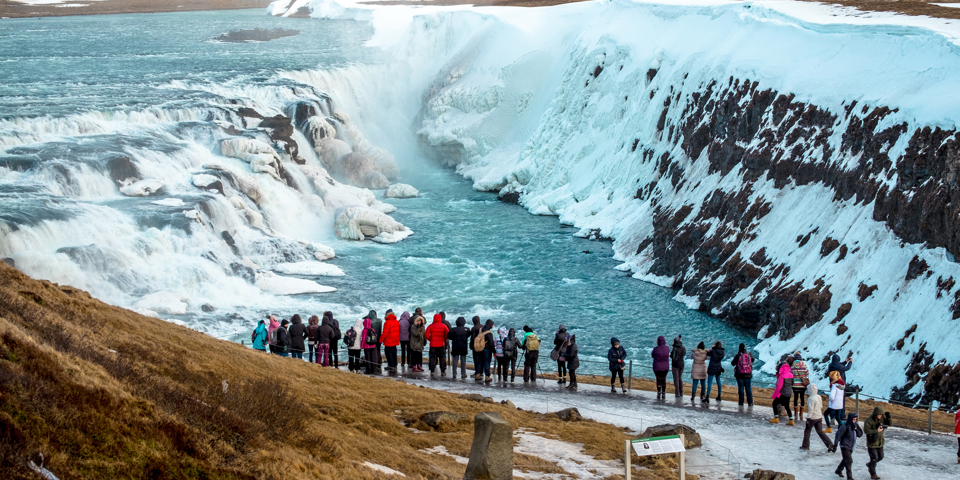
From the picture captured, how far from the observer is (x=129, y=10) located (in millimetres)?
136000

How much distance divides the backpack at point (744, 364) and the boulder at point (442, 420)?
24.3 ft

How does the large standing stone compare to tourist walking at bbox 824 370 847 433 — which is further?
tourist walking at bbox 824 370 847 433

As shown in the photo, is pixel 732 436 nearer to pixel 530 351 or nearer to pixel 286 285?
pixel 530 351

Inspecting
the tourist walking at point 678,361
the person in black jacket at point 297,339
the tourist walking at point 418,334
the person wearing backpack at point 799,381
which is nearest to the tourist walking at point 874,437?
the person wearing backpack at point 799,381

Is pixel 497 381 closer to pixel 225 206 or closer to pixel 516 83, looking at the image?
pixel 225 206

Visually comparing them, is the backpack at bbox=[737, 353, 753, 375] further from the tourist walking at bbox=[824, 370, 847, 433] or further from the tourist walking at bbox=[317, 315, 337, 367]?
the tourist walking at bbox=[317, 315, 337, 367]

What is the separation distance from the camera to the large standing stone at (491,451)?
11.1 meters

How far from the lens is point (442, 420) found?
15547 mm

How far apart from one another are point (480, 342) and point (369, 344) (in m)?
2.70

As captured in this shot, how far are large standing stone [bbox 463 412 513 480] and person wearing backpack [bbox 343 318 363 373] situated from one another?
11.6 metres

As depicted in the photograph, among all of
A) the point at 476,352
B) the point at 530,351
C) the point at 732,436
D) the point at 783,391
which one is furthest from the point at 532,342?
the point at 783,391

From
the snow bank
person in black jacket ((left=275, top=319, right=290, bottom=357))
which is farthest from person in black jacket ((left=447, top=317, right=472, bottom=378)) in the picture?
the snow bank

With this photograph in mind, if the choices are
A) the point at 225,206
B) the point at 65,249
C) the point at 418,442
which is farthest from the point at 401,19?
the point at 418,442

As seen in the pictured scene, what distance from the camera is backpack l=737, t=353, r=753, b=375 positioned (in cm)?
2022
